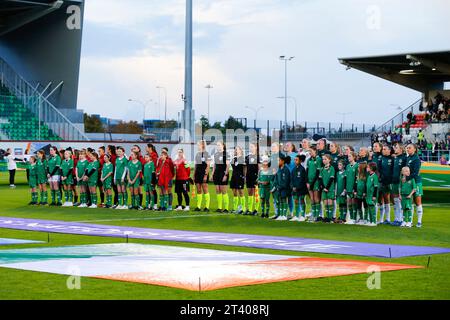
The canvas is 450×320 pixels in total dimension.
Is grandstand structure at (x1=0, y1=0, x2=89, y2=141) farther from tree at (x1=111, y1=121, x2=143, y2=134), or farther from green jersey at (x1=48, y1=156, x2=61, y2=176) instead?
tree at (x1=111, y1=121, x2=143, y2=134)

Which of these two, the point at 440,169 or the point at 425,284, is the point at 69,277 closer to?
the point at 425,284

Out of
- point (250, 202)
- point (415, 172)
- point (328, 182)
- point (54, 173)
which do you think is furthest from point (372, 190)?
point (54, 173)

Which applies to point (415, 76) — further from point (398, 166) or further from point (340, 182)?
point (340, 182)

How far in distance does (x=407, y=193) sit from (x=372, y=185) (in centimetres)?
76

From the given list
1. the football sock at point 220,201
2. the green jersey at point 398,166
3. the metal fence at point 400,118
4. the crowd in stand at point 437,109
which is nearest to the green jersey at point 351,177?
the green jersey at point 398,166

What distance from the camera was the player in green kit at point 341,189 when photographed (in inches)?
755

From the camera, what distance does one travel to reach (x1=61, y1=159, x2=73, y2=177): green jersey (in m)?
25.2

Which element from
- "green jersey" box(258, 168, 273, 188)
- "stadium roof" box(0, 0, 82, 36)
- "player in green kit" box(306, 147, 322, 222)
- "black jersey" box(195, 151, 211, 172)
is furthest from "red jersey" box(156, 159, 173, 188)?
"stadium roof" box(0, 0, 82, 36)

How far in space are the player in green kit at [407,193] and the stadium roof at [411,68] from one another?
21107 mm

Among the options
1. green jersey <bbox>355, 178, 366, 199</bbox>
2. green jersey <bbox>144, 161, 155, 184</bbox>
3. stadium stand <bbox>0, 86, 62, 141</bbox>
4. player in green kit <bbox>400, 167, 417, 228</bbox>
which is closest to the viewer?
player in green kit <bbox>400, 167, 417, 228</bbox>

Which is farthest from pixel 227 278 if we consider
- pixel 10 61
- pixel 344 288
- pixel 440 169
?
pixel 10 61

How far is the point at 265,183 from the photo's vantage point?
2095 cm

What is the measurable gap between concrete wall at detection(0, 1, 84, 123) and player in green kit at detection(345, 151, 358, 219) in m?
41.5

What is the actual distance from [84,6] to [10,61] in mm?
7690
